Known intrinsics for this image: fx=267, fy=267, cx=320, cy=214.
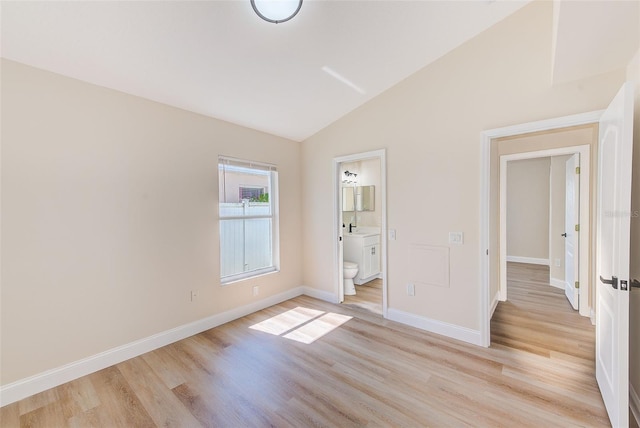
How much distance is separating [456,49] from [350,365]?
10.6ft

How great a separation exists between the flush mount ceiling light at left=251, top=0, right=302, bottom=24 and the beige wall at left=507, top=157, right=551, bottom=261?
254 inches

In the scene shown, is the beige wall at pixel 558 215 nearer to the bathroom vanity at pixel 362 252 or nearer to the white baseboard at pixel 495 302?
the white baseboard at pixel 495 302

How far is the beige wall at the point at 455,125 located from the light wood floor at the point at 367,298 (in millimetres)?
493

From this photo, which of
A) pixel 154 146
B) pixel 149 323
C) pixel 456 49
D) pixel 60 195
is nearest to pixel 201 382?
pixel 149 323

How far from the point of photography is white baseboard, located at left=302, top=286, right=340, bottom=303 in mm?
3903

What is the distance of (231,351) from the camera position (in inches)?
103

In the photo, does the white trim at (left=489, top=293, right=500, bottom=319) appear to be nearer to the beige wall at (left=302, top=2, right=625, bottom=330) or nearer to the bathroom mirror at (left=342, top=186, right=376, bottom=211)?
the beige wall at (left=302, top=2, right=625, bottom=330)

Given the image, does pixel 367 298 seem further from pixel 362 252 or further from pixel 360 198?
pixel 360 198

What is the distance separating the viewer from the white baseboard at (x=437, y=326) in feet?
8.89

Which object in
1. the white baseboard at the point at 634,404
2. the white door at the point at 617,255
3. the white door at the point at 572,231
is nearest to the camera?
the white door at the point at 617,255

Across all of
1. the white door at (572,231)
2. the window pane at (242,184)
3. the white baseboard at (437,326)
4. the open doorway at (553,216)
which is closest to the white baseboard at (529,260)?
the open doorway at (553,216)

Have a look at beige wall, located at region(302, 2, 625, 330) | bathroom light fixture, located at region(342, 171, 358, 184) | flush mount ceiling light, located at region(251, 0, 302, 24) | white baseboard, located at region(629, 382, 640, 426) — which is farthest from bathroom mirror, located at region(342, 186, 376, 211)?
white baseboard, located at region(629, 382, 640, 426)

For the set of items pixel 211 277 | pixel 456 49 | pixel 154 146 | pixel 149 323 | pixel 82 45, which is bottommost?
pixel 149 323

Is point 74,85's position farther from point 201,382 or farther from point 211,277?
point 201,382
